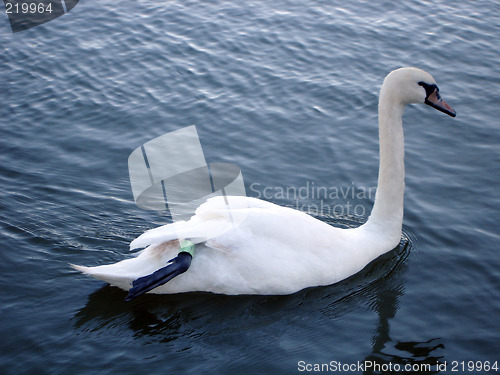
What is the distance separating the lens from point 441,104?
6746 mm

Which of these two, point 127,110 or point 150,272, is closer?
point 150,272

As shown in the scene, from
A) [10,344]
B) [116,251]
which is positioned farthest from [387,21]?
[10,344]

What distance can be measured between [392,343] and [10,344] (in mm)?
3099

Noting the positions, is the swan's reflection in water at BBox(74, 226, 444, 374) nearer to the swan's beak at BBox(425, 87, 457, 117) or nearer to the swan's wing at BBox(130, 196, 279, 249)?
the swan's wing at BBox(130, 196, 279, 249)

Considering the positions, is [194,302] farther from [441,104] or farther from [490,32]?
[490,32]

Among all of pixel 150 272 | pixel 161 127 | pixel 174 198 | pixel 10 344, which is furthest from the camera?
pixel 161 127

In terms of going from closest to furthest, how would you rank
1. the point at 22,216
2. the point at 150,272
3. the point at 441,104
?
the point at 150,272 < the point at 441,104 < the point at 22,216
